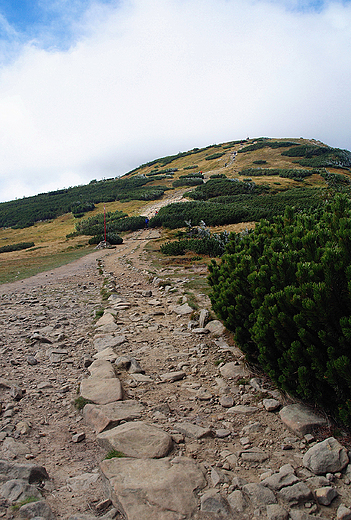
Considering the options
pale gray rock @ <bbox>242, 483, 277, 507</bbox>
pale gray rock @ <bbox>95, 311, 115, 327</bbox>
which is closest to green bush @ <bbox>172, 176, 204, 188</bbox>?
pale gray rock @ <bbox>95, 311, 115, 327</bbox>

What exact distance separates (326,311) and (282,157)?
7975 centimetres

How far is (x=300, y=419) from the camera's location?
3.49 metres

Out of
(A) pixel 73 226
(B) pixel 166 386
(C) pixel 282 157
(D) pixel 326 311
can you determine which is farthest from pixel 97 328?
(C) pixel 282 157

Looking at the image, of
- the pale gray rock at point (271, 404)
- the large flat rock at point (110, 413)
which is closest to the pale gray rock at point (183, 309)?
the large flat rock at point (110, 413)

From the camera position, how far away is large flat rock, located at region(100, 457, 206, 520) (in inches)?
96.5

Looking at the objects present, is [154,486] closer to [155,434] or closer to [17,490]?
[155,434]

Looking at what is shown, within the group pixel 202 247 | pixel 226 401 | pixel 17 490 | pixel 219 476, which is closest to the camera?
pixel 17 490

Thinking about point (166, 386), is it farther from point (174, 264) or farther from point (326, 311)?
point (174, 264)

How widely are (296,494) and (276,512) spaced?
0.79 feet

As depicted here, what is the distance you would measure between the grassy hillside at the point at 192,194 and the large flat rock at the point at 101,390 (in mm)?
12889

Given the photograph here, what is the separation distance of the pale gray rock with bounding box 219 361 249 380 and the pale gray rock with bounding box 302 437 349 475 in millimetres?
1813

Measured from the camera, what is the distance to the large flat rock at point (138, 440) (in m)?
3.17

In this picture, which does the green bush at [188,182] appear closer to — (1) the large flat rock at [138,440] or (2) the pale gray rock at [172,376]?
(2) the pale gray rock at [172,376]

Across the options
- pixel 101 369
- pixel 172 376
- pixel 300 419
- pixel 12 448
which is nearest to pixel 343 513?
pixel 300 419
